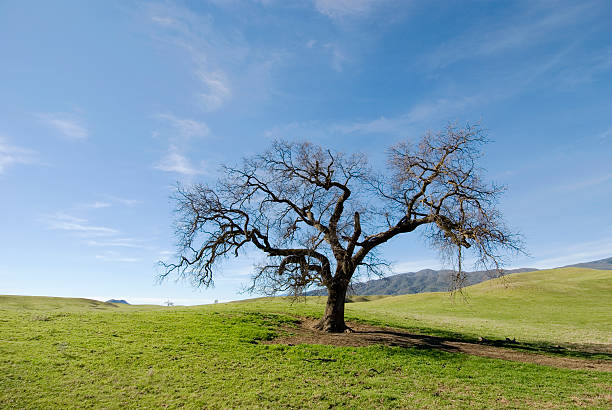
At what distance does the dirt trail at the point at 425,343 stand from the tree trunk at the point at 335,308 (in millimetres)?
712

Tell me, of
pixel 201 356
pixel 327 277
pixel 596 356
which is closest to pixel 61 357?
pixel 201 356

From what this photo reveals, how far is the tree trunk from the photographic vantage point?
20.8 m

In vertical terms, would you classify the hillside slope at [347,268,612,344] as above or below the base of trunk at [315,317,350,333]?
below

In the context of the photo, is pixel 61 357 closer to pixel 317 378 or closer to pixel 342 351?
pixel 317 378

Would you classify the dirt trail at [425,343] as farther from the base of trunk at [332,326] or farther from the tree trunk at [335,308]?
the tree trunk at [335,308]

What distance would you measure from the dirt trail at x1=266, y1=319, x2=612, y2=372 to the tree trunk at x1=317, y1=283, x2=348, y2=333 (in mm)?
712

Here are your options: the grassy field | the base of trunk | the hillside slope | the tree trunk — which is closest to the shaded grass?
the grassy field

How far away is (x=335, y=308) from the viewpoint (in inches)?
823

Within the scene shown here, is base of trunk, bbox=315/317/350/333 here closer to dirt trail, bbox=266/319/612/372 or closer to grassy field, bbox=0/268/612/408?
dirt trail, bbox=266/319/612/372

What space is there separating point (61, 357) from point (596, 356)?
26.0m

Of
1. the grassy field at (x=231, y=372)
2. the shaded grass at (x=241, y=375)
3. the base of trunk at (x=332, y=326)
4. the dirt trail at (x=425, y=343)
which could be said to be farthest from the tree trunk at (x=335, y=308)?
the shaded grass at (x=241, y=375)

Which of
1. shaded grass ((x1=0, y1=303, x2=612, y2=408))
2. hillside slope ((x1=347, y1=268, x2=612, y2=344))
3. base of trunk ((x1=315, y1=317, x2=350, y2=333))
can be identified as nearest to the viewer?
shaded grass ((x1=0, y1=303, x2=612, y2=408))

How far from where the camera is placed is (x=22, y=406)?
32.2 ft

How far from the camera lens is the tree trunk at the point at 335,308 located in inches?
820
